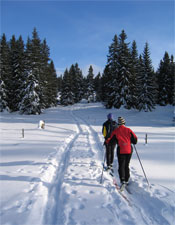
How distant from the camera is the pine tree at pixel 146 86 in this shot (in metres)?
27.1

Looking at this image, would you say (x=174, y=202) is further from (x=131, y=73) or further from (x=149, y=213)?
(x=131, y=73)

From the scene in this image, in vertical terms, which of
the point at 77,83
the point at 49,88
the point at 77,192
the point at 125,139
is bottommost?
the point at 77,192

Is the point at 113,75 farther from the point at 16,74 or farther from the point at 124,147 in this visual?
the point at 124,147

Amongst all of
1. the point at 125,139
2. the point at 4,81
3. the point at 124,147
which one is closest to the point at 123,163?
the point at 124,147

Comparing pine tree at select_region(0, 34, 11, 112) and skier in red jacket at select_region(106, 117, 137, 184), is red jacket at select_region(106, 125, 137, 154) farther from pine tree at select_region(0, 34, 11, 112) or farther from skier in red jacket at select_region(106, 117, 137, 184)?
pine tree at select_region(0, 34, 11, 112)

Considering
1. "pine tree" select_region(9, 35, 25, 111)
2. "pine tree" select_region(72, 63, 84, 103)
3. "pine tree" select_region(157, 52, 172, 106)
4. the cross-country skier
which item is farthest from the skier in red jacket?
"pine tree" select_region(72, 63, 84, 103)

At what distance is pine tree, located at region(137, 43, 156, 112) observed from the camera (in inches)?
1065

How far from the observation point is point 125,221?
126 inches

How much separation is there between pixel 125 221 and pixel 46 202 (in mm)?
2065

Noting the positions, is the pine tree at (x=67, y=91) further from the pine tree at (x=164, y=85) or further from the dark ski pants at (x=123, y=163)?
the dark ski pants at (x=123, y=163)

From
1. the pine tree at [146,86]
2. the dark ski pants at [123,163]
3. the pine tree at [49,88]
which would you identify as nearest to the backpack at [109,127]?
the dark ski pants at [123,163]

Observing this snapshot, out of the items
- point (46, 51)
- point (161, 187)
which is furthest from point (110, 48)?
point (161, 187)

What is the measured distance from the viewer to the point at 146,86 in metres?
27.1

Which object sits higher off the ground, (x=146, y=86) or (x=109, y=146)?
(x=146, y=86)
